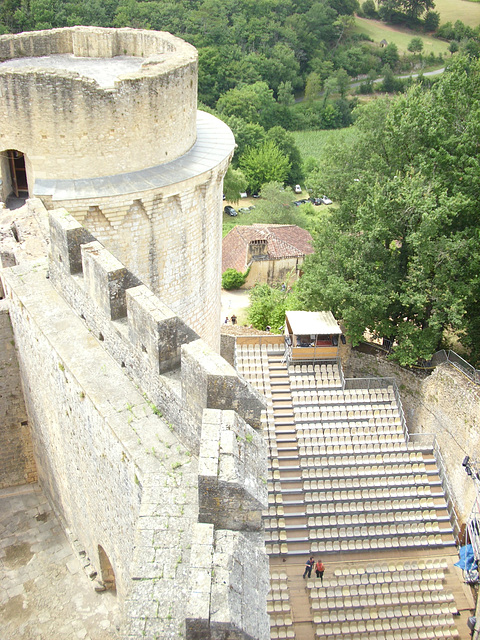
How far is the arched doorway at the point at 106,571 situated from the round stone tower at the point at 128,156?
509cm

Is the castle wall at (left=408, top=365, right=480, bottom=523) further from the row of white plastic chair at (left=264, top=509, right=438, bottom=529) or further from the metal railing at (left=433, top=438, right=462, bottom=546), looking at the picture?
the row of white plastic chair at (left=264, top=509, right=438, bottom=529)

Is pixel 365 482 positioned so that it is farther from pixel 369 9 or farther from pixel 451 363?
pixel 369 9

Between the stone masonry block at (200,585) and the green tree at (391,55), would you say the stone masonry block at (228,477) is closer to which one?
the stone masonry block at (200,585)

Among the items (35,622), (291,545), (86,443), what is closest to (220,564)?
(86,443)

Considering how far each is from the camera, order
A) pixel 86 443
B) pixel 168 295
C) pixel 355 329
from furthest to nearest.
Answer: pixel 355 329 < pixel 168 295 < pixel 86 443

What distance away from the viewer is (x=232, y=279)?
37.7 m

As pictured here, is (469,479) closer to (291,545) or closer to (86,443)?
(291,545)

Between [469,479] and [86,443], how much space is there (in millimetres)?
12389

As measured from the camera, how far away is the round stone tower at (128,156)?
10.6 metres

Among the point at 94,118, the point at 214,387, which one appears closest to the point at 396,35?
the point at 94,118

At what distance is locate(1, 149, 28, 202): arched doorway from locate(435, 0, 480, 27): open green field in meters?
99.3

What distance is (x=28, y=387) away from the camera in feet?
38.6

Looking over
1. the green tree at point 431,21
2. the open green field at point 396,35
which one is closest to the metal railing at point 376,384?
the open green field at point 396,35

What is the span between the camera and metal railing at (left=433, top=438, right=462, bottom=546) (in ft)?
57.9
